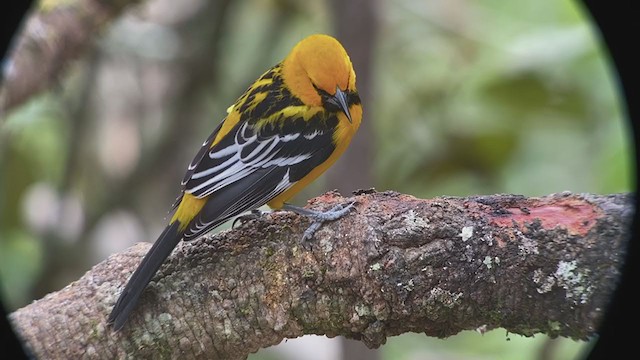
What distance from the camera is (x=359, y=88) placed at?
11.7 ft

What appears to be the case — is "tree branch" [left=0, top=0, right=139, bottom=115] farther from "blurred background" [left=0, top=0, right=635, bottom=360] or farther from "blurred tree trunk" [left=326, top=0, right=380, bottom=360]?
"blurred tree trunk" [left=326, top=0, right=380, bottom=360]

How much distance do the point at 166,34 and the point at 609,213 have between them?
142 inches

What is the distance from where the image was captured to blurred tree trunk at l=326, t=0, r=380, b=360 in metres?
3.62

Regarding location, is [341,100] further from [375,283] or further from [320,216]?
[375,283]

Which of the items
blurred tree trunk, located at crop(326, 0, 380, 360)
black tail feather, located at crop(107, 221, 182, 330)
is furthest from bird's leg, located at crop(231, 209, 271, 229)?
blurred tree trunk, located at crop(326, 0, 380, 360)

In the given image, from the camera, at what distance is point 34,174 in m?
4.62

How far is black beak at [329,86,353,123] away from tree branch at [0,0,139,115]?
5.60 ft

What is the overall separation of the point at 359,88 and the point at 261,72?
137 cm

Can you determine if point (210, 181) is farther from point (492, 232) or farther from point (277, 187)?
point (492, 232)

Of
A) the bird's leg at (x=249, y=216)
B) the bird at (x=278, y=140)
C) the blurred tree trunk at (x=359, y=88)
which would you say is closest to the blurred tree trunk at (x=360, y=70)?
the blurred tree trunk at (x=359, y=88)

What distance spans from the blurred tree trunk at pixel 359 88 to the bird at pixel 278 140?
84cm

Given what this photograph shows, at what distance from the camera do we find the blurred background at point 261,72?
14.0ft

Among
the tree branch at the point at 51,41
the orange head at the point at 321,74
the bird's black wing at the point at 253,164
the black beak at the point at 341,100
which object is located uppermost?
the tree branch at the point at 51,41

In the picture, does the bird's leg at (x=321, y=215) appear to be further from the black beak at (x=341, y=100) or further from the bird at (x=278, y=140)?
the black beak at (x=341, y=100)
